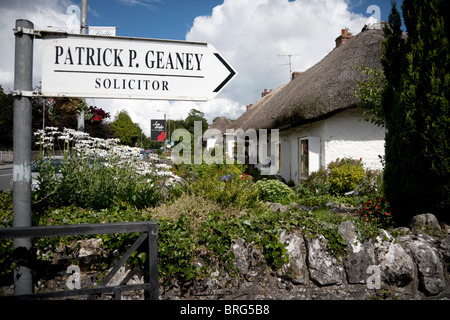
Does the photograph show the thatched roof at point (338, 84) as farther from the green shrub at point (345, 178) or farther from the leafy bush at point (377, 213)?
the leafy bush at point (377, 213)

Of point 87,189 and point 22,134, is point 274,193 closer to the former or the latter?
point 87,189

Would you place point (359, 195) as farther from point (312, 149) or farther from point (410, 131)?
point (410, 131)

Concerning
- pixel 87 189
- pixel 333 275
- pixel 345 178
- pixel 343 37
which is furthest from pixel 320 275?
pixel 343 37

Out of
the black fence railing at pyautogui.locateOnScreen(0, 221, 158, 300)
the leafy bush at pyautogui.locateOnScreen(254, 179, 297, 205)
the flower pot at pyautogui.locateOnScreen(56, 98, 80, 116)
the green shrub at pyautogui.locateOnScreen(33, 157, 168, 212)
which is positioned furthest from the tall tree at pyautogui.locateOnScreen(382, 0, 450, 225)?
the flower pot at pyautogui.locateOnScreen(56, 98, 80, 116)

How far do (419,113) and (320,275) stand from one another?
2406 mm

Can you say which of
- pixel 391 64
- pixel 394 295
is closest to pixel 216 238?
pixel 394 295

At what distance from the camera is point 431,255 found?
258 cm

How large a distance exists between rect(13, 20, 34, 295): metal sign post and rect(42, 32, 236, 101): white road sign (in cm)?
13

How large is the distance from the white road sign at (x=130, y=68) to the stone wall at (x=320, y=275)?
1353 mm

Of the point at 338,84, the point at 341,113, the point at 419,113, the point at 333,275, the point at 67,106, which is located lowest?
the point at 333,275

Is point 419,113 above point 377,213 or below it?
above

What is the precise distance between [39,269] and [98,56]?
1.48 metres

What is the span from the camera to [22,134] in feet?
5.48

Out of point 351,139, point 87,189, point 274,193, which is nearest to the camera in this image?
point 87,189
